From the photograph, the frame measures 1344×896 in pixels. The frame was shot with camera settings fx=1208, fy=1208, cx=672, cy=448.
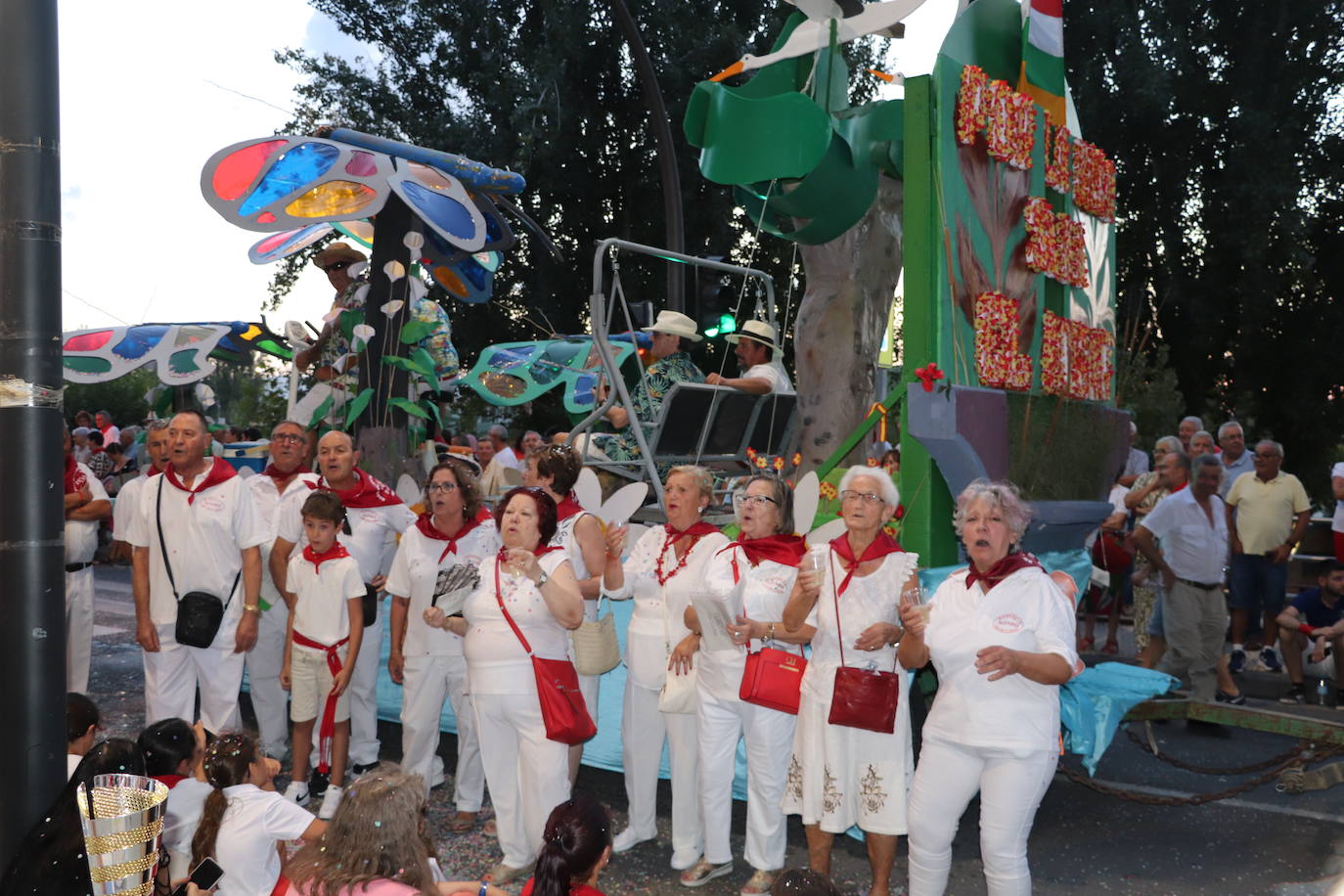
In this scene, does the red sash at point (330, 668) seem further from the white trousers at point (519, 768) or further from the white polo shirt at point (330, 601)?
the white trousers at point (519, 768)

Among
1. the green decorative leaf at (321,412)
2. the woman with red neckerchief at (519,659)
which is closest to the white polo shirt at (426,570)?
the woman with red neckerchief at (519,659)

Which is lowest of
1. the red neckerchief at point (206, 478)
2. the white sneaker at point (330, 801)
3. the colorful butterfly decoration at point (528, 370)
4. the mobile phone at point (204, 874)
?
the white sneaker at point (330, 801)

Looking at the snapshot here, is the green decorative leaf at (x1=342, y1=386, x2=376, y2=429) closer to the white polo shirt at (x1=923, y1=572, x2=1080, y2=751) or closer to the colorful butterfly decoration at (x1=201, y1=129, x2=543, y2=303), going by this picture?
the colorful butterfly decoration at (x1=201, y1=129, x2=543, y2=303)

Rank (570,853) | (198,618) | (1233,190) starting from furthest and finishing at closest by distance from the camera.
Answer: (1233,190)
(198,618)
(570,853)

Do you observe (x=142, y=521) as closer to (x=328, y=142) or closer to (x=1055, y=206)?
(x=328, y=142)

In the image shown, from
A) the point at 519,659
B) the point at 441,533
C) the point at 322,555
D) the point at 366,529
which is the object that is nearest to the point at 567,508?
the point at 441,533

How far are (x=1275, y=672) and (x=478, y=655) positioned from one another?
6.88 metres

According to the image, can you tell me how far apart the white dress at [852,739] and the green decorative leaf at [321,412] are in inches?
203

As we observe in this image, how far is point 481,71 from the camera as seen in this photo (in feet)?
74.2

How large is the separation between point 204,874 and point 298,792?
2.55m

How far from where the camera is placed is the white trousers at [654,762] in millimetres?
5082

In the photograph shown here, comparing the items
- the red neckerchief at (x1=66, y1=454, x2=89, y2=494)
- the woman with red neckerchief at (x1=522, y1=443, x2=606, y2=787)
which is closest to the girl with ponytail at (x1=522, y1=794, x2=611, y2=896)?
the woman with red neckerchief at (x1=522, y1=443, x2=606, y2=787)

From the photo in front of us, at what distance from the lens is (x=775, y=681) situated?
463cm

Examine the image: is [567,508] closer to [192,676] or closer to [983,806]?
A: [192,676]
